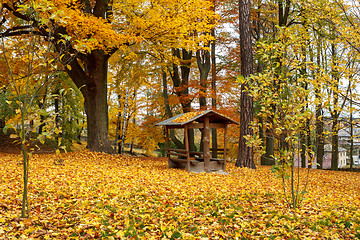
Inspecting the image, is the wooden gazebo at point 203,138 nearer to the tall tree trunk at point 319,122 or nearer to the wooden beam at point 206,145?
the wooden beam at point 206,145

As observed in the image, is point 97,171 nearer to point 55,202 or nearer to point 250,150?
point 55,202

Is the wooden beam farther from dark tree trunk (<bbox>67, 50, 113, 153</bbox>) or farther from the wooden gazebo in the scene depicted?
dark tree trunk (<bbox>67, 50, 113, 153</bbox>)

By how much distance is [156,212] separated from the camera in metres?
4.27

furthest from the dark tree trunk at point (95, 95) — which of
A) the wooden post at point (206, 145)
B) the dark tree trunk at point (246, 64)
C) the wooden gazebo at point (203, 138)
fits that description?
the dark tree trunk at point (246, 64)

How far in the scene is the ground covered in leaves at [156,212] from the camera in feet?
11.4

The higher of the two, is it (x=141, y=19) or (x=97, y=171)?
(x=141, y=19)

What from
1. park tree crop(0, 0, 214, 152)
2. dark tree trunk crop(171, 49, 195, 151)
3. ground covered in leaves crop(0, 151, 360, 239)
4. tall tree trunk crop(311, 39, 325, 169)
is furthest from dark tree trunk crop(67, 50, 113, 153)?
tall tree trunk crop(311, 39, 325, 169)

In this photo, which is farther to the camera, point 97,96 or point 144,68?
point 144,68

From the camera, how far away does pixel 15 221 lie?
351cm

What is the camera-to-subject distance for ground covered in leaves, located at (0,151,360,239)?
11.4ft

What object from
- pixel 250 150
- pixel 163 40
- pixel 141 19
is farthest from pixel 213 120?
pixel 141 19

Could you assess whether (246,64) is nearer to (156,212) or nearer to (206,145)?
(206,145)

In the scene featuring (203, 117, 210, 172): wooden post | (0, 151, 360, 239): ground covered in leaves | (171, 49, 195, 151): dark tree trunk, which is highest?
(171, 49, 195, 151): dark tree trunk

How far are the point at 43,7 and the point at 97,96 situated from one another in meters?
7.67
